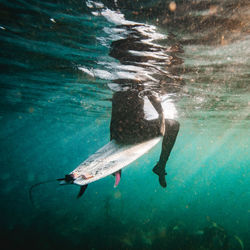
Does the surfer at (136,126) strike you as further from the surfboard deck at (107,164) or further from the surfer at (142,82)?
the surfboard deck at (107,164)

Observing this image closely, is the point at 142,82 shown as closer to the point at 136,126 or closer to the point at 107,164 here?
the point at 136,126

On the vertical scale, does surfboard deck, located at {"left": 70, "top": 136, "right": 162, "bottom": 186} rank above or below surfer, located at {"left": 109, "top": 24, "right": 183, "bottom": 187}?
below

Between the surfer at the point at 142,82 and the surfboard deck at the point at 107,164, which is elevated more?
the surfer at the point at 142,82

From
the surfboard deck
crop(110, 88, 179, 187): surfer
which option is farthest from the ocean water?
the surfboard deck

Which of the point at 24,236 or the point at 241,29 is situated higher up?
the point at 241,29

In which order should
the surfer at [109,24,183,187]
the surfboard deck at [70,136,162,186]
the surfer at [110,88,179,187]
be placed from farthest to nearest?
1. the surfer at [109,24,183,187]
2. the surfer at [110,88,179,187]
3. the surfboard deck at [70,136,162,186]

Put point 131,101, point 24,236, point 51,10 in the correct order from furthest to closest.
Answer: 1. point 24,236
2. point 131,101
3. point 51,10

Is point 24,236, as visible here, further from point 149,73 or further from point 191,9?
point 191,9

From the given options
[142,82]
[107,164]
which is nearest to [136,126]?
[107,164]

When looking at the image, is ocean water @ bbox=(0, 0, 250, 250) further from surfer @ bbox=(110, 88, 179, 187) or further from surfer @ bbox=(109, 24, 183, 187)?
surfer @ bbox=(110, 88, 179, 187)

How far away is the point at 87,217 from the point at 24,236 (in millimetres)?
8655

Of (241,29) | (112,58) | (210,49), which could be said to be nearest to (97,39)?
(112,58)

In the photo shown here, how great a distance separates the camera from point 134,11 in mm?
4738

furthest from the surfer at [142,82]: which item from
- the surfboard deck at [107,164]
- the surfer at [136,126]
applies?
the surfboard deck at [107,164]
